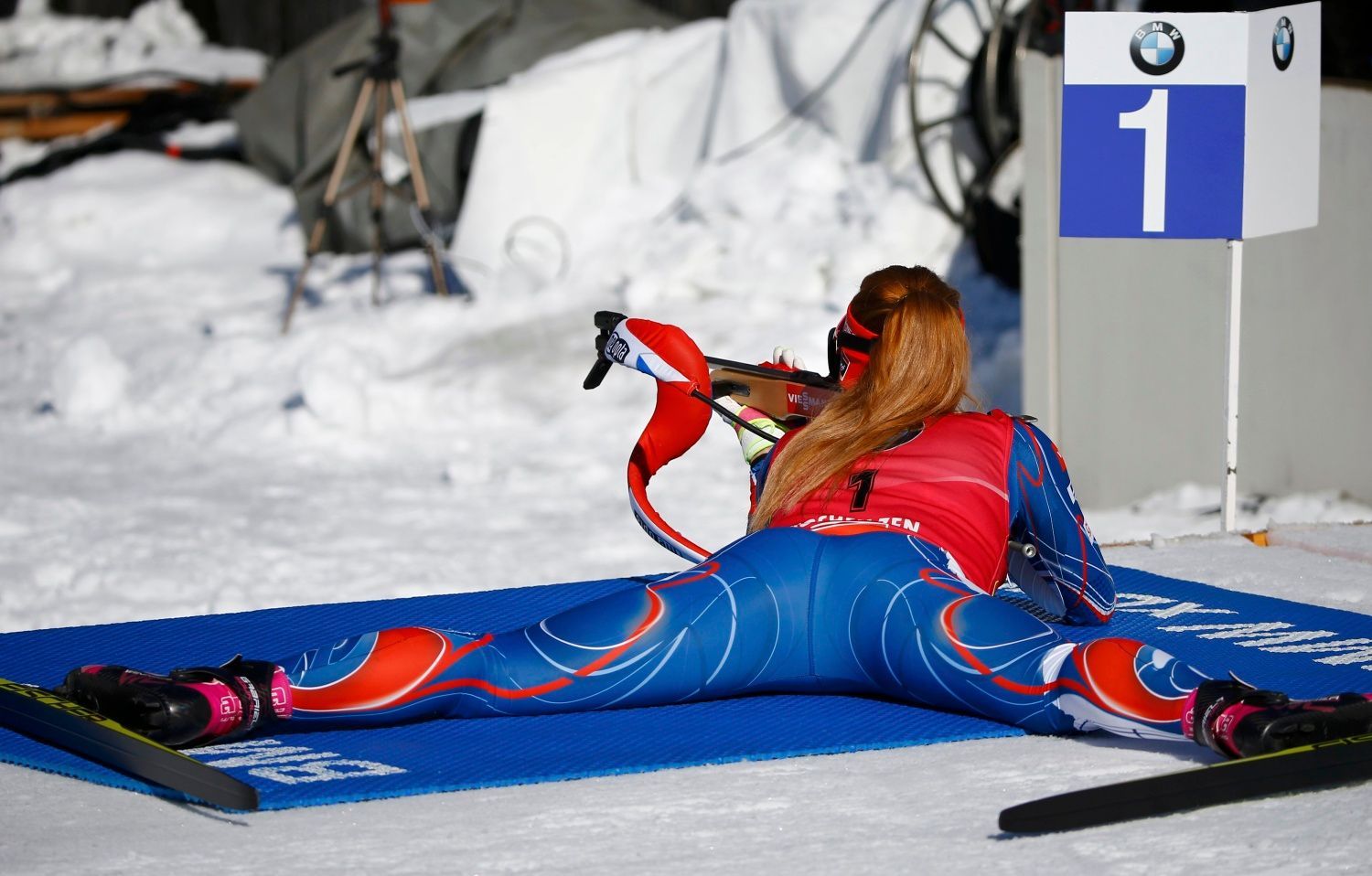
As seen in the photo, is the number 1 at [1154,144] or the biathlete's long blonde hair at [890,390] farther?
the number 1 at [1154,144]

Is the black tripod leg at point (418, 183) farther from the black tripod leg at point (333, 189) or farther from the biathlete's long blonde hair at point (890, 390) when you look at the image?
the biathlete's long blonde hair at point (890, 390)

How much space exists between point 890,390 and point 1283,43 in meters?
1.89

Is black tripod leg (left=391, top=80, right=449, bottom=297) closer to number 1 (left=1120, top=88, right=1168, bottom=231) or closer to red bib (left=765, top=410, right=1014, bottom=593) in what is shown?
number 1 (left=1120, top=88, right=1168, bottom=231)

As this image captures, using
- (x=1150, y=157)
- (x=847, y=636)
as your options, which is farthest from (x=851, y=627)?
(x=1150, y=157)

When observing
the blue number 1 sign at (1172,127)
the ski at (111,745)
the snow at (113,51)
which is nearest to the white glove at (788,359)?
the blue number 1 sign at (1172,127)

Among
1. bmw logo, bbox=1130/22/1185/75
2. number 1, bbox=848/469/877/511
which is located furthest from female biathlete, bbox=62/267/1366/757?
bmw logo, bbox=1130/22/1185/75

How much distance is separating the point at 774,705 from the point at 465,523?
303 cm

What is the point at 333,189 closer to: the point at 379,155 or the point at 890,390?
the point at 379,155

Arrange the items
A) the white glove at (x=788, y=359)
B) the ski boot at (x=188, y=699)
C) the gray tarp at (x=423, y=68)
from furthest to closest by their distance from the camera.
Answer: the gray tarp at (x=423, y=68), the white glove at (x=788, y=359), the ski boot at (x=188, y=699)

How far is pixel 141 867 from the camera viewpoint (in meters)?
1.94

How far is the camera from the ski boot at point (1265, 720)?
6.75 ft

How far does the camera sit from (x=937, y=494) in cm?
255

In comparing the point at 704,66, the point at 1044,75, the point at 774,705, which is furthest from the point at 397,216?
the point at 774,705

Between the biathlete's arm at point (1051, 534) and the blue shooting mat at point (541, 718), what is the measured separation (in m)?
0.13
